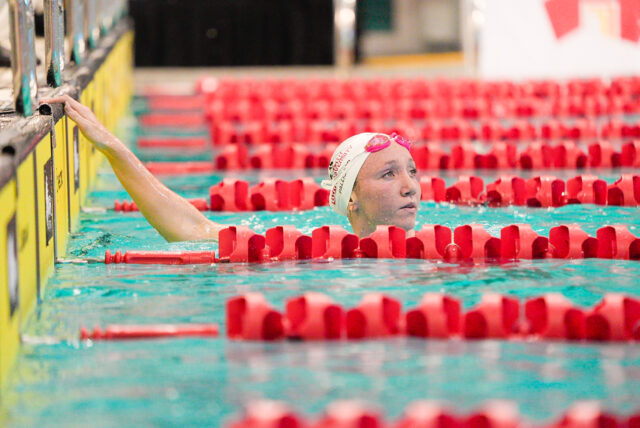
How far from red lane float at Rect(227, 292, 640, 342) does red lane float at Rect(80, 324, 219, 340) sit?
0.09 m

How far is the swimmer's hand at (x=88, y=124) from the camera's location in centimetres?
422

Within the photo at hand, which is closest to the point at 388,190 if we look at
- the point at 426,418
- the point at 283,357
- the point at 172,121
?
the point at 283,357

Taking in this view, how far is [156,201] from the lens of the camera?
4.33 meters

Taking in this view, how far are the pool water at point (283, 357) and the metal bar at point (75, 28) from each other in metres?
2.36

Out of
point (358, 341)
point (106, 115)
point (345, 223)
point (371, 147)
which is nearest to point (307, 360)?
point (358, 341)

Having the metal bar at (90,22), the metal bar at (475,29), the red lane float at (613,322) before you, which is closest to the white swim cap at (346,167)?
the red lane float at (613,322)

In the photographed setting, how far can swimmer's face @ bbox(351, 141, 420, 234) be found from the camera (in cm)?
421

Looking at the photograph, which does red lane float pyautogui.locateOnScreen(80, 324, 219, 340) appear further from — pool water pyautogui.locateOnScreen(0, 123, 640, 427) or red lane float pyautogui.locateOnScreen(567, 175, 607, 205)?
red lane float pyautogui.locateOnScreen(567, 175, 607, 205)

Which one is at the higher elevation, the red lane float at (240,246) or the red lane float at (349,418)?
the red lane float at (240,246)

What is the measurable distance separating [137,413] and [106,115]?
18.3ft

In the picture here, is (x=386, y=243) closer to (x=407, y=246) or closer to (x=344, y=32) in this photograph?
(x=407, y=246)

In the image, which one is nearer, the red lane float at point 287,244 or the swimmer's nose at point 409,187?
the swimmer's nose at point 409,187

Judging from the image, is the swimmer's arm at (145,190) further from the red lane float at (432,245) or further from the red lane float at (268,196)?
the red lane float at (268,196)

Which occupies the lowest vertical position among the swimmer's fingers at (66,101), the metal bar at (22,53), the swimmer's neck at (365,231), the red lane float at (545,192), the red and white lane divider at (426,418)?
the red and white lane divider at (426,418)
